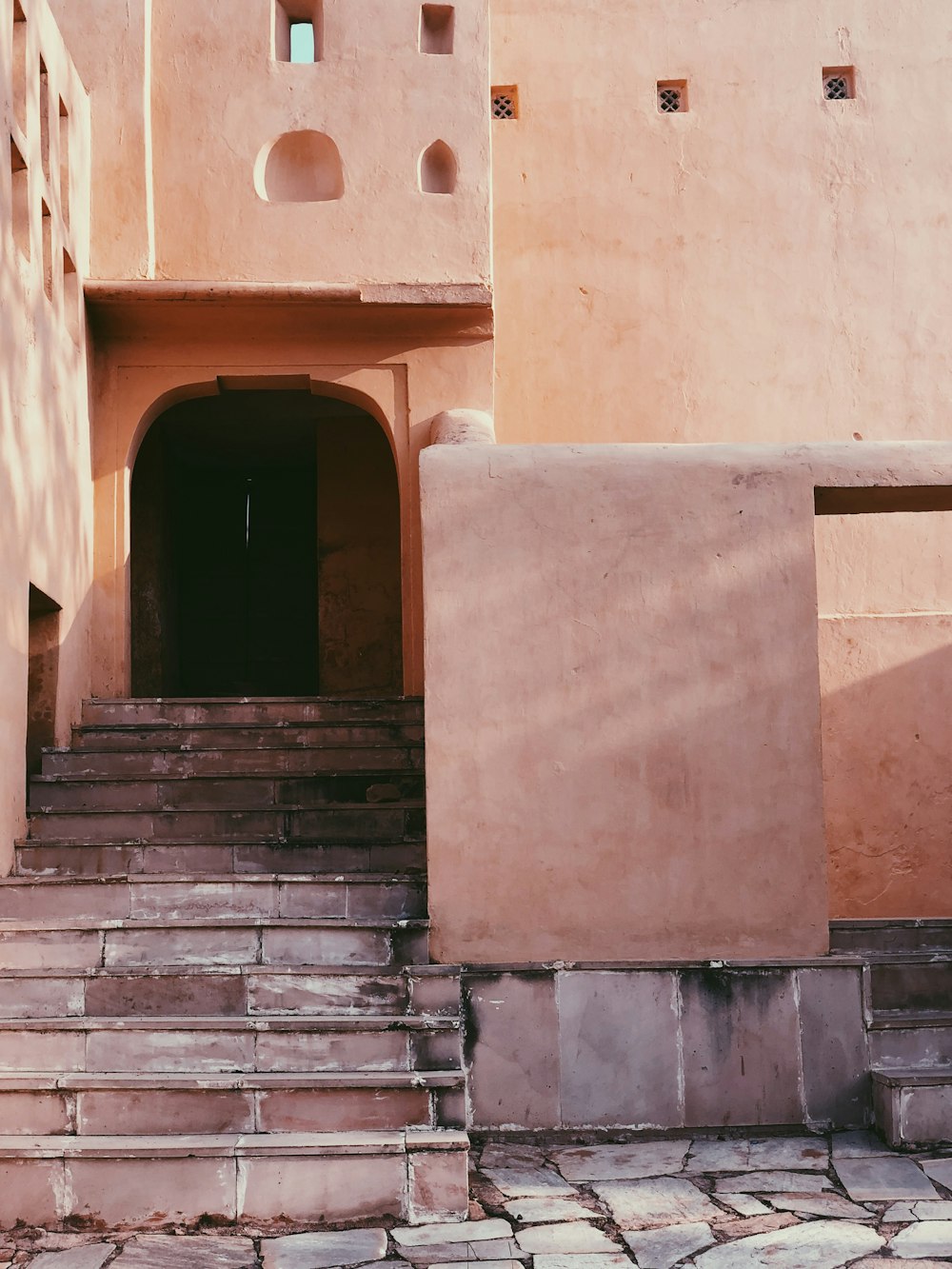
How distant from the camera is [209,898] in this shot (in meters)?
6.40

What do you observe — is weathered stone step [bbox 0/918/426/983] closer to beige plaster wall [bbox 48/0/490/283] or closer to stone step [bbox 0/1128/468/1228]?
stone step [bbox 0/1128/468/1228]

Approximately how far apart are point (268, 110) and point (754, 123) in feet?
11.2

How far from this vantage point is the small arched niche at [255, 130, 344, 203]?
9211mm

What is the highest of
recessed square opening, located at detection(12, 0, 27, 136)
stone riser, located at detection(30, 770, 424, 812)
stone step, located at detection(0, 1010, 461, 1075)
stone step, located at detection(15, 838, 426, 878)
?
recessed square opening, located at detection(12, 0, 27, 136)

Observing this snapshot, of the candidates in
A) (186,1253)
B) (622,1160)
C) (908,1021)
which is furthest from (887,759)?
(186,1253)

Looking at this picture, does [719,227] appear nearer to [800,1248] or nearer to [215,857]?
[215,857]

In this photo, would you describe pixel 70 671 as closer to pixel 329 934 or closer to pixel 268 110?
pixel 329 934

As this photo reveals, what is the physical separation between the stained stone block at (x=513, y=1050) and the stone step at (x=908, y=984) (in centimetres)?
148

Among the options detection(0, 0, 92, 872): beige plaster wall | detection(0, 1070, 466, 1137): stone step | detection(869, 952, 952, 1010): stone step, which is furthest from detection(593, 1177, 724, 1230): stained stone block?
detection(0, 0, 92, 872): beige plaster wall

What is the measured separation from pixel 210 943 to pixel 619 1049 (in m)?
1.72

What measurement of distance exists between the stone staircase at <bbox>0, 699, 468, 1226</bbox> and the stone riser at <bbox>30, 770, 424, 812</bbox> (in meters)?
0.01

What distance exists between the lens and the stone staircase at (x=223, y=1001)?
199 inches

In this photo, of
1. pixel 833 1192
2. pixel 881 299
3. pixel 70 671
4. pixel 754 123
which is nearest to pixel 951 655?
pixel 881 299

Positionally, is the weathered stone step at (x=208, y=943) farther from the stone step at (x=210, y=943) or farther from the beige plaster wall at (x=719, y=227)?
the beige plaster wall at (x=719, y=227)
